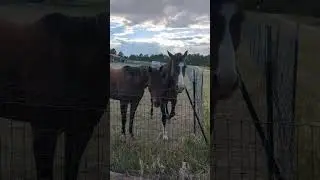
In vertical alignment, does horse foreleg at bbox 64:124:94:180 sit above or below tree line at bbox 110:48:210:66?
below

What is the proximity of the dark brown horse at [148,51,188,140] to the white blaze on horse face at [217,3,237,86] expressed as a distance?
63cm

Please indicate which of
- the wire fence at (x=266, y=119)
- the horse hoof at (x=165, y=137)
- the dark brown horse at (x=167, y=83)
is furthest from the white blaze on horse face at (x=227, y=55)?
the horse hoof at (x=165, y=137)

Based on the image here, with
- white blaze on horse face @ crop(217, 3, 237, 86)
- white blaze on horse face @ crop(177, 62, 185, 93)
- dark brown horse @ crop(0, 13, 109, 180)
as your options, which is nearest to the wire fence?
white blaze on horse face @ crop(217, 3, 237, 86)

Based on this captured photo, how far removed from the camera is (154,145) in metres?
7.04

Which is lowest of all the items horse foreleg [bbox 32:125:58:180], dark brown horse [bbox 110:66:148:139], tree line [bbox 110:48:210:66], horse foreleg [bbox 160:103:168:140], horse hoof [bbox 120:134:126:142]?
horse foreleg [bbox 32:125:58:180]

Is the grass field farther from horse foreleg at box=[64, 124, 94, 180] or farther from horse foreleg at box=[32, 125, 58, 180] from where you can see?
horse foreleg at box=[32, 125, 58, 180]

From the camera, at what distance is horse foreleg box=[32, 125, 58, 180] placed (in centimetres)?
708

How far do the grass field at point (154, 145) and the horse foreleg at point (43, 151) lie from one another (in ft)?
2.71

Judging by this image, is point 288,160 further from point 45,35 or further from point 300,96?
point 45,35

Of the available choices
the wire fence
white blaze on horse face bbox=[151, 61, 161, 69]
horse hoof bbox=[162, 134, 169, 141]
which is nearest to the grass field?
horse hoof bbox=[162, 134, 169, 141]

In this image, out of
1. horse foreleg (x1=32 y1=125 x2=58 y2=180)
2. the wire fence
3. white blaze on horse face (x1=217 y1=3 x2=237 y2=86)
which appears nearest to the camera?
the wire fence

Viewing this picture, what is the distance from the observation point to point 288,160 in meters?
6.32

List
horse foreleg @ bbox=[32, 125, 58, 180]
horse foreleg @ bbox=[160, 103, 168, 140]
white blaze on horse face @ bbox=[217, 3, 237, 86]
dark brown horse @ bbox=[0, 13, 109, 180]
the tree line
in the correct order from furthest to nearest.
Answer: horse foreleg @ bbox=[32, 125, 58, 180] → horse foreleg @ bbox=[160, 103, 168, 140] → dark brown horse @ bbox=[0, 13, 109, 180] → the tree line → white blaze on horse face @ bbox=[217, 3, 237, 86]

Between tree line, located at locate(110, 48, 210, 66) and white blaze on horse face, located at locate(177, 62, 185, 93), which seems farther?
white blaze on horse face, located at locate(177, 62, 185, 93)
